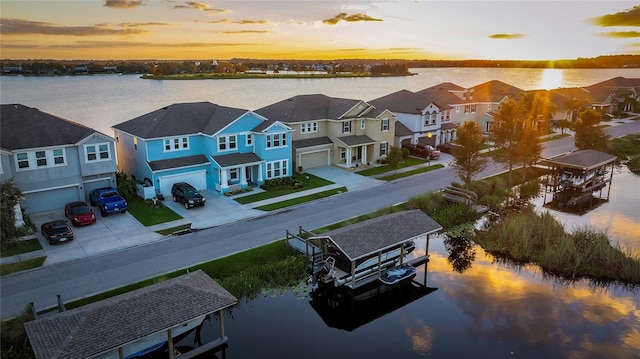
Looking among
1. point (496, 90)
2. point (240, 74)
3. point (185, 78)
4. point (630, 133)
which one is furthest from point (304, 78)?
point (630, 133)

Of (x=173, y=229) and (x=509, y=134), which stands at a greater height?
(x=509, y=134)

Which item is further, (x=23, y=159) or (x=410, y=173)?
(x=410, y=173)

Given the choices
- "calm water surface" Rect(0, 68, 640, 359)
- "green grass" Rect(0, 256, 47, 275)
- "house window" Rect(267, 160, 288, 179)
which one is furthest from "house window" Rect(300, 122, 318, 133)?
"green grass" Rect(0, 256, 47, 275)

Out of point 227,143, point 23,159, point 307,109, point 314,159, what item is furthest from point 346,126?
point 23,159

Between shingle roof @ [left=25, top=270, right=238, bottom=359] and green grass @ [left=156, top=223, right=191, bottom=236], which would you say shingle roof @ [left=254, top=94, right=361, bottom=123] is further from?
shingle roof @ [left=25, top=270, right=238, bottom=359]

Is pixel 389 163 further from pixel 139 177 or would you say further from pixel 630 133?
pixel 630 133

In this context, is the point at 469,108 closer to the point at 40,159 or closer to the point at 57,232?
the point at 40,159

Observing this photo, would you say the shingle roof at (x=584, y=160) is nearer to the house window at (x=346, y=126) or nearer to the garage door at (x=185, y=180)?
the house window at (x=346, y=126)

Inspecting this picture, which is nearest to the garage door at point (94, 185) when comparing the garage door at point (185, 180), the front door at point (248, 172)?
the garage door at point (185, 180)
